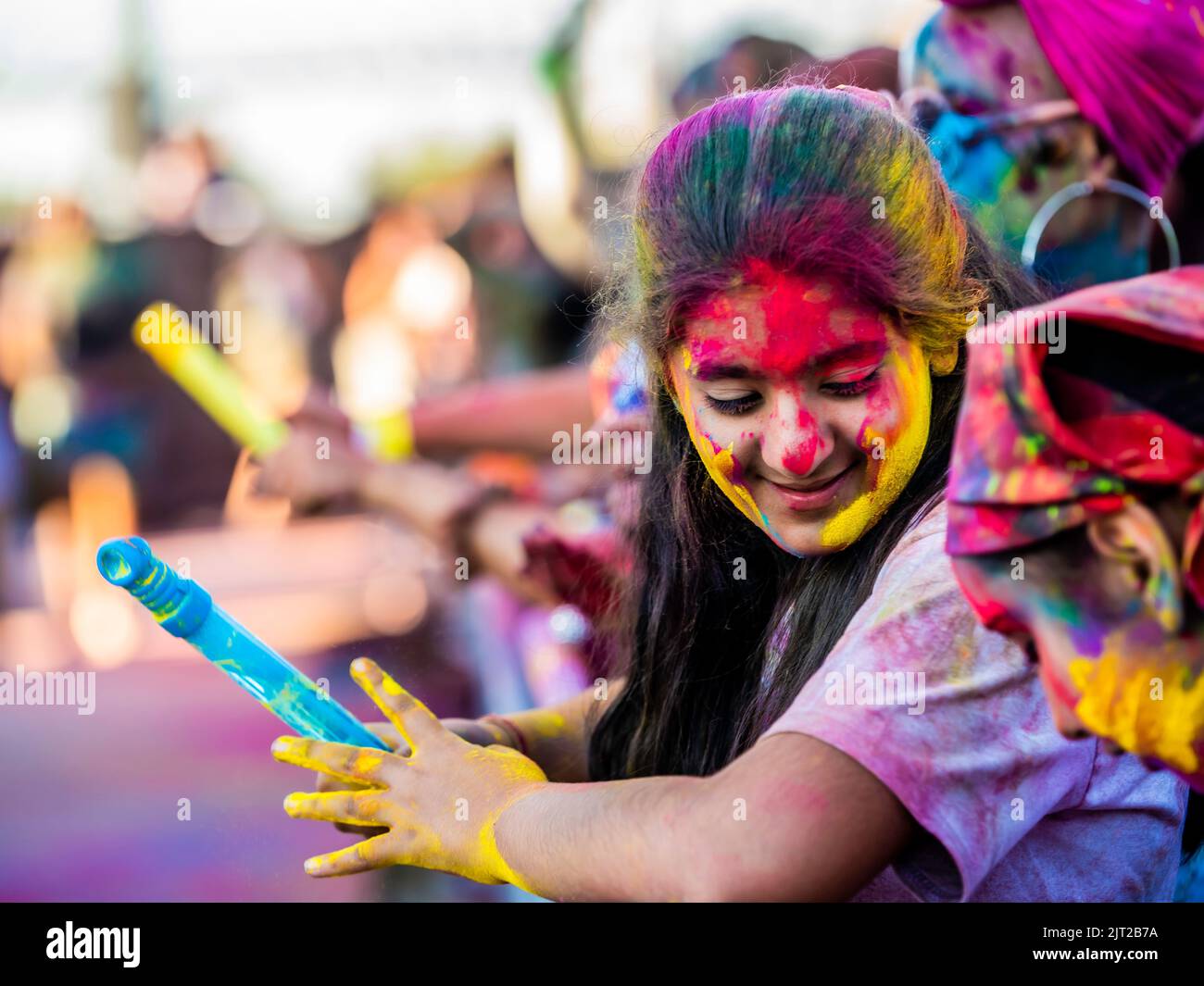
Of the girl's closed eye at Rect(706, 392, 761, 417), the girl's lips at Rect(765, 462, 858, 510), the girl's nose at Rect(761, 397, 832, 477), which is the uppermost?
the girl's closed eye at Rect(706, 392, 761, 417)

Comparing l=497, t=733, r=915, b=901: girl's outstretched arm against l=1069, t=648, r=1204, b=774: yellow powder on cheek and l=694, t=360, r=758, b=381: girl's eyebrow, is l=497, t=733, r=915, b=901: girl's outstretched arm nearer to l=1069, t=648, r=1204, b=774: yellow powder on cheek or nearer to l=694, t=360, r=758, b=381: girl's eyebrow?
l=1069, t=648, r=1204, b=774: yellow powder on cheek

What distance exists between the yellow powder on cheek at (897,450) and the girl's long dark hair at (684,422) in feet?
0.07

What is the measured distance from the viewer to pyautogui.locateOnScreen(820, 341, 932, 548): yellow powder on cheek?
4.66ft

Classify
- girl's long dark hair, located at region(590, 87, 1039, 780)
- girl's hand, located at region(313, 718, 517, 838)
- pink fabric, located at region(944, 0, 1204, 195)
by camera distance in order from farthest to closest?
pink fabric, located at region(944, 0, 1204, 195) < girl's hand, located at region(313, 718, 517, 838) < girl's long dark hair, located at region(590, 87, 1039, 780)

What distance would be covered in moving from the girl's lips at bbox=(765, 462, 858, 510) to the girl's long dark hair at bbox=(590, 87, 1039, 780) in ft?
0.24

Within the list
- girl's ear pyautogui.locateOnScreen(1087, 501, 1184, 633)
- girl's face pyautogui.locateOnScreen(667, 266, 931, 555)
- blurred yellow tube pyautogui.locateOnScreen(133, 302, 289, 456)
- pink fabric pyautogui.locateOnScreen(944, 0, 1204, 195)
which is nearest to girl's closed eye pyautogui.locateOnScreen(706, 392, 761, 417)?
girl's face pyautogui.locateOnScreen(667, 266, 931, 555)

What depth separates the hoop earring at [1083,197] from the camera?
2180 mm

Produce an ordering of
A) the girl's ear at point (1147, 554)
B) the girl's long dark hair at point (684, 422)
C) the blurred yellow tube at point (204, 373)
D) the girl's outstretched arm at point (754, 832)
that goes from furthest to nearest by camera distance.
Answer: the blurred yellow tube at point (204, 373) → the girl's long dark hair at point (684, 422) → the girl's outstretched arm at point (754, 832) → the girl's ear at point (1147, 554)

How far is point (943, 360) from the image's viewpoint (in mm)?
1472

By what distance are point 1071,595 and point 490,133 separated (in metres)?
3.09

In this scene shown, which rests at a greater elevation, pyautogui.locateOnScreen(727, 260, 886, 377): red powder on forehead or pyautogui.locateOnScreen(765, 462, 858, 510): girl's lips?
pyautogui.locateOnScreen(727, 260, 886, 377): red powder on forehead

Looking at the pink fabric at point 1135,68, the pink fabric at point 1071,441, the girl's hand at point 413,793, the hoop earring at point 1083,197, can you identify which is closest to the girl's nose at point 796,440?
the pink fabric at point 1071,441

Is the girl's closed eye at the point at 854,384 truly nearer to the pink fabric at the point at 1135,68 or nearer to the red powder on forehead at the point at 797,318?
the red powder on forehead at the point at 797,318

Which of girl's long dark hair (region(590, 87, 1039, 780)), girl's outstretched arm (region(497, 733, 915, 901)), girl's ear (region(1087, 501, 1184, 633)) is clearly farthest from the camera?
girl's long dark hair (region(590, 87, 1039, 780))
